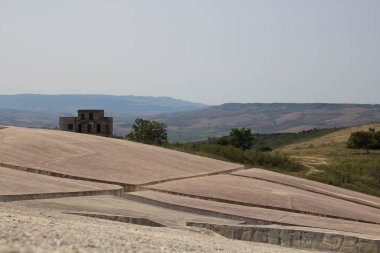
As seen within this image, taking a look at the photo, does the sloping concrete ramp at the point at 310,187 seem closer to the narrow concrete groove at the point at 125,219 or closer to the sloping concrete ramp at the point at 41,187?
the sloping concrete ramp at the point at 41,187

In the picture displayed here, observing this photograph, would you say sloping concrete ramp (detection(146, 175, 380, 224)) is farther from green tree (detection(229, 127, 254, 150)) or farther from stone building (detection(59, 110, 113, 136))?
green tree (detection(229, 127, 254, 150))

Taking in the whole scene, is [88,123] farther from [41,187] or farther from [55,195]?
[55,195]

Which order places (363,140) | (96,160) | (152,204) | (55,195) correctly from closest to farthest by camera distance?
(55,195) < (152,204) < (96,160) < (363,140)

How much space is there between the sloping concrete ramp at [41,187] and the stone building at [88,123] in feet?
101

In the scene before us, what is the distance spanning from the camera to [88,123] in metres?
51.3

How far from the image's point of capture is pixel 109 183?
825 inches

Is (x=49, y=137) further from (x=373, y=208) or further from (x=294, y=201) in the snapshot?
(x=373, y=208)

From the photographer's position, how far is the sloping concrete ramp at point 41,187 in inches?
641

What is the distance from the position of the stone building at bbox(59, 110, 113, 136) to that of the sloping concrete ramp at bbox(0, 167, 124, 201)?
3087 centimetres

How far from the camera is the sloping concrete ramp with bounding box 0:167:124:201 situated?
1628 centimetres

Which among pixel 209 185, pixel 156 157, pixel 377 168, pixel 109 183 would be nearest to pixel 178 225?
pixel 109 183

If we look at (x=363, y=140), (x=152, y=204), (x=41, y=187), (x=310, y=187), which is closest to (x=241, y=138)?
(x=363, y=140)

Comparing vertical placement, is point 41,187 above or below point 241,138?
above

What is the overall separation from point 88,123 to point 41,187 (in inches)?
1336
